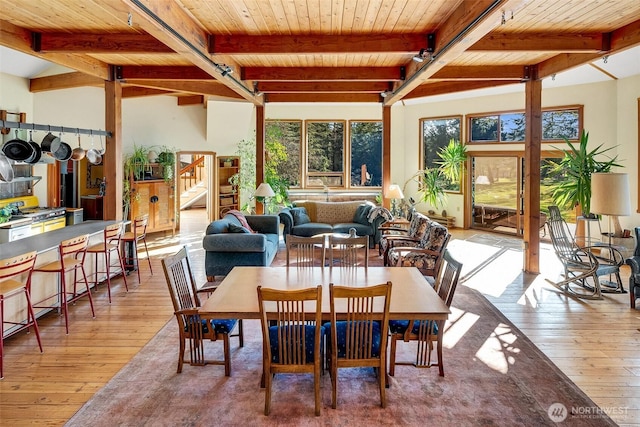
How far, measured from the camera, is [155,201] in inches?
392

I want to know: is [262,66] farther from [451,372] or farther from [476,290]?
[451,372]

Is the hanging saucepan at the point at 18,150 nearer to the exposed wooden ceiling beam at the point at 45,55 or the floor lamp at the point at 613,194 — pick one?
the exposed wooden ceiling beam at the point at 45,55

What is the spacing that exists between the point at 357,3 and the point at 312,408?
11.2 feet

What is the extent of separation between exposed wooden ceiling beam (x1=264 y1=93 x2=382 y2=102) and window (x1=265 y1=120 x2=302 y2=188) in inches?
104

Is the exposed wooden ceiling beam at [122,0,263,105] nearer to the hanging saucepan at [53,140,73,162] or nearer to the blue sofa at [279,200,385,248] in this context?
the hanging saucepan at [53,140,73,162]

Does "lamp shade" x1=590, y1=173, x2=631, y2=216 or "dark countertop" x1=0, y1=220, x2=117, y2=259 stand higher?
"lamp shade" x1=590, y1=173, x2=631, y2=216

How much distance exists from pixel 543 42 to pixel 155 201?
324 inches

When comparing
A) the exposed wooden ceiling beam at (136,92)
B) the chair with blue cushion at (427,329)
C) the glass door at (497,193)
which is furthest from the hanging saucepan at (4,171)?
the glass door at (497,193)

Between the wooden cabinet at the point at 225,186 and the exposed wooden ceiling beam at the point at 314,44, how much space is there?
6560 millimetres

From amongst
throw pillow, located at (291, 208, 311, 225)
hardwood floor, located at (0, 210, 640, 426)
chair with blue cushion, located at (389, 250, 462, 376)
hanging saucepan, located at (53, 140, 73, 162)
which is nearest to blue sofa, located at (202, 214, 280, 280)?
hardwood floor, located at (0, 210, 640, 426)

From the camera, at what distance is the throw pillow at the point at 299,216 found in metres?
8.69

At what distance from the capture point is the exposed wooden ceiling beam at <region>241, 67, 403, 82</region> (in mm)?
6691

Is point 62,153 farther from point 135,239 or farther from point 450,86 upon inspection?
point 450,86

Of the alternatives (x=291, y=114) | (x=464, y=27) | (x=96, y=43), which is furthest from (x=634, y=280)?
(x=291, y=114)
